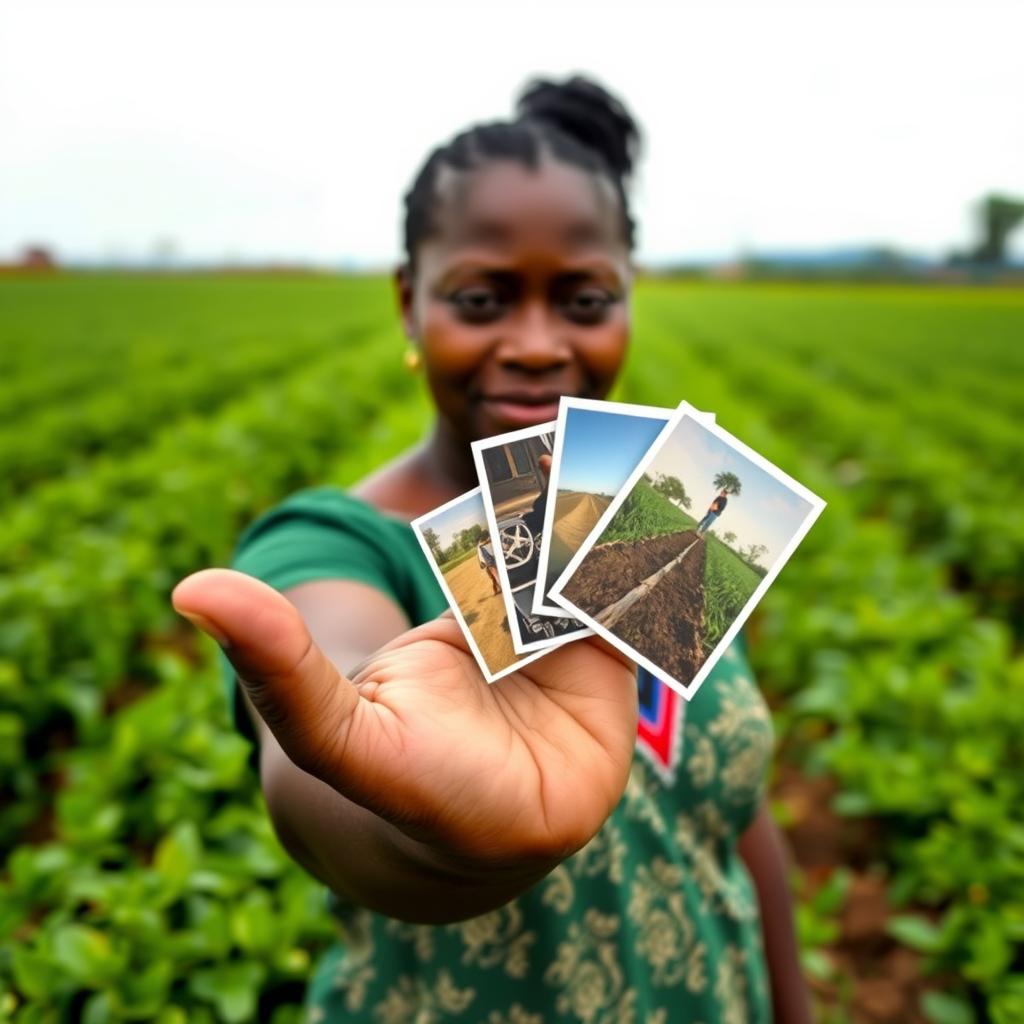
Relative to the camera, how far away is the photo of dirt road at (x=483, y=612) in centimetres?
67

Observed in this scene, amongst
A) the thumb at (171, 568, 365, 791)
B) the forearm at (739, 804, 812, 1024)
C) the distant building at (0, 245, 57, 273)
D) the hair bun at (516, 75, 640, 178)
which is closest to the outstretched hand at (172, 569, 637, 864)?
the thumb at (171, 568, 365, 791)

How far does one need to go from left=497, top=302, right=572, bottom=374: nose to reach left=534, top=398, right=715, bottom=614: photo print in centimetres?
45

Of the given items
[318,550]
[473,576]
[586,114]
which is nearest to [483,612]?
[473,576]

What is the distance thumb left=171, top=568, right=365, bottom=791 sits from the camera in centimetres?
52

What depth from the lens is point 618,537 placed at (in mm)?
686

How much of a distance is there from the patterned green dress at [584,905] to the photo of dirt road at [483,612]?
13.4 inches

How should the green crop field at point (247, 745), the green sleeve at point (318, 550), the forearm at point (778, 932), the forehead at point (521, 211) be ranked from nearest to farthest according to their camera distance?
1. the green sleeve at point (318, 550)
2. the forehead at point (521, 211)
3. the forearm at point (778, 932)
4. the green crop field at point (247, 745)

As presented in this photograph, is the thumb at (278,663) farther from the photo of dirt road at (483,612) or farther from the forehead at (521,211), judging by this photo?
the forehead at (521,211)

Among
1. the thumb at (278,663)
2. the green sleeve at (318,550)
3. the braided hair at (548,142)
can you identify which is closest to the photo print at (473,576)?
the thumb at (278,663)

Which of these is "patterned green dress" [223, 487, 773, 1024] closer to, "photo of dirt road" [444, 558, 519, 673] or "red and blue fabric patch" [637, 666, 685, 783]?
"red and blue fabric patch" [637, 666, 685, 783]

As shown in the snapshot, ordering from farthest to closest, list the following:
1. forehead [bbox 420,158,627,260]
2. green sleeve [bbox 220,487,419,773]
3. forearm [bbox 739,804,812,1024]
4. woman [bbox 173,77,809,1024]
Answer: forearm [bbox 739,804,812,1024]
forehead [bbox 420,158,627,260]
green sleeve [bbox 220,487,419,773]
woman [bbox 173,77,809,1024]

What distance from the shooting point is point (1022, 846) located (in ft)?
7.08

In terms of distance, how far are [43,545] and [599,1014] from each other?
3.53 m

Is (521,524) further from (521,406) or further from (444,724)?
(521,406)
